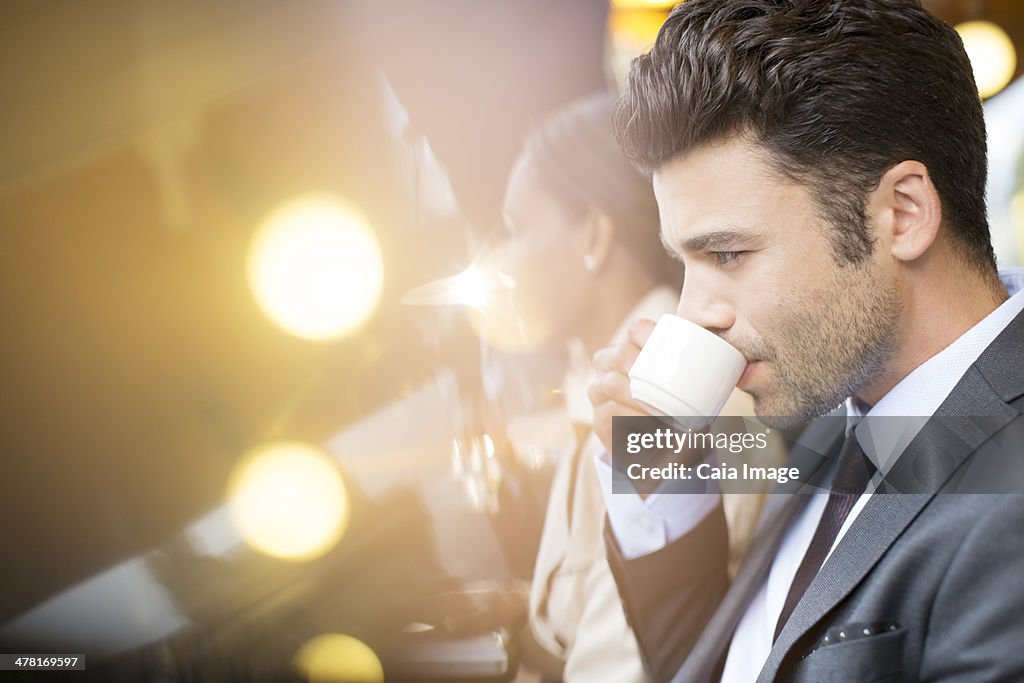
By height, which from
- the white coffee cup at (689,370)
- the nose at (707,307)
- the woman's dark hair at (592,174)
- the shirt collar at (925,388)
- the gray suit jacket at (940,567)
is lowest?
the gray suit jacket at (940,567)

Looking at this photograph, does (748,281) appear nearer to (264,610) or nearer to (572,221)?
(572,221)

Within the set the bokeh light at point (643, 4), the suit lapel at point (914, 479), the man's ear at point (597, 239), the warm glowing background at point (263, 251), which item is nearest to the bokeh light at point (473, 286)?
the warm glowing background at point (263, 251)

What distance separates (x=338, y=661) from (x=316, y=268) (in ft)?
1.73

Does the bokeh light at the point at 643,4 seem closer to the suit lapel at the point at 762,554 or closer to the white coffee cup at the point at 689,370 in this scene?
the white coffee cup at the point at 689,370

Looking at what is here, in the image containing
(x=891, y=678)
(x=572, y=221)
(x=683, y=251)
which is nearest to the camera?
(x=891, y=678)

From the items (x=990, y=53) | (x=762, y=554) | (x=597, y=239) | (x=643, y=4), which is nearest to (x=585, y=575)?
(x=762, y=554)

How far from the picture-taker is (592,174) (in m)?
0.89

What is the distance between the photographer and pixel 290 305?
91 cm

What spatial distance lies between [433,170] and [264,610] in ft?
2.05

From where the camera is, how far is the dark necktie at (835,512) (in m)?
0.76

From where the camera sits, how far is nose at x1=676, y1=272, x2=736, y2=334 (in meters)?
0.74

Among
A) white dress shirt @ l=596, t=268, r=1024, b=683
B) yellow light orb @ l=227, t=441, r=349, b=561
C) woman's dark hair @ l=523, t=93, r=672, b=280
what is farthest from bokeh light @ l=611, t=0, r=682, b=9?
yellow light orb @ l=227, t=441, r=349, b=561

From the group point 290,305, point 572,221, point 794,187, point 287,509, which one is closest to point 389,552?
point 287,509

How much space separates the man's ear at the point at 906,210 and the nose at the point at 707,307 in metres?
0.17
